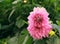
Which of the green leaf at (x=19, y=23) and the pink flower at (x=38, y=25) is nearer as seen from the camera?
the pink flower at (x=38, y=25)

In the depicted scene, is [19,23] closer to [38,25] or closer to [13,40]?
[13,40]

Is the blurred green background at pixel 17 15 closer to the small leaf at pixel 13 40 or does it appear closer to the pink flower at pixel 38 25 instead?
the small leaf at pixel 13 40

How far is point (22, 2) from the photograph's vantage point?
1.48 meters

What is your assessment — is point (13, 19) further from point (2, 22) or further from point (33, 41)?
point (33, 41)

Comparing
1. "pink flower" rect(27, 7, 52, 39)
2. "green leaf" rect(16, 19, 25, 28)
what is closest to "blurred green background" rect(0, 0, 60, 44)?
"green leaf" rect(16, 19, 25, 28)

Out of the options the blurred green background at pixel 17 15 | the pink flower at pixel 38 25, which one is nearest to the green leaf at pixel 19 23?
the blurred green background at pixel 17 15

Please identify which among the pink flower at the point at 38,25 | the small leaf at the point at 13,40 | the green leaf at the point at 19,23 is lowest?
the small leaf at the point at 13,40

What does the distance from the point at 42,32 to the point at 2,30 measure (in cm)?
36

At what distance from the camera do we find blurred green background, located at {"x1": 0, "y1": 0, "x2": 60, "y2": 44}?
52.7 inches

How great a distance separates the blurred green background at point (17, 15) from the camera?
4.40 ft

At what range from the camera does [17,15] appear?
143cm

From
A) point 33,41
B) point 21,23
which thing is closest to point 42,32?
point 33,41

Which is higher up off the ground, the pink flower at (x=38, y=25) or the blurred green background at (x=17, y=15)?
the pink flower at (x=38, y=25)

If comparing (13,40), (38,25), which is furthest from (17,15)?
(38,25)
